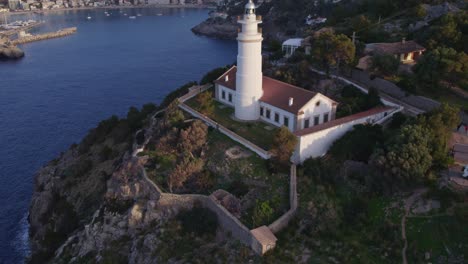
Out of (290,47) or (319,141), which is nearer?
(319,141)

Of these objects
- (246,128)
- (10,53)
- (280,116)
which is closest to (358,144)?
(280,116)

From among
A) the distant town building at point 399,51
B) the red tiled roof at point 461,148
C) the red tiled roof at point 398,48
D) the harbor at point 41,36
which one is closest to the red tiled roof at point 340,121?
the red tiled roof at point 461,148

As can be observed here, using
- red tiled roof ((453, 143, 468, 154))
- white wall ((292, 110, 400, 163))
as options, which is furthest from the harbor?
red tiled roof ((453, 143, 468, 154))

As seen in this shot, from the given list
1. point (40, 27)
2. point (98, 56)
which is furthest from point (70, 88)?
point (40, 27)

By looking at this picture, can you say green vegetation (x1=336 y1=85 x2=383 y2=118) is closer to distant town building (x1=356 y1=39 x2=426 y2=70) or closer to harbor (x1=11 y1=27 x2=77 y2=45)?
distant town building (x1=356 y1=39 x2=426 y2=70)

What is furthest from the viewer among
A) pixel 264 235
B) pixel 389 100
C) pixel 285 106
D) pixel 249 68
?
pixel 389 100

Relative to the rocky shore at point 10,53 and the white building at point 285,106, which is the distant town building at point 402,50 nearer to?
the white building at point 285,106

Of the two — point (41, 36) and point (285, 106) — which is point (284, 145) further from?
point (41, 36)
